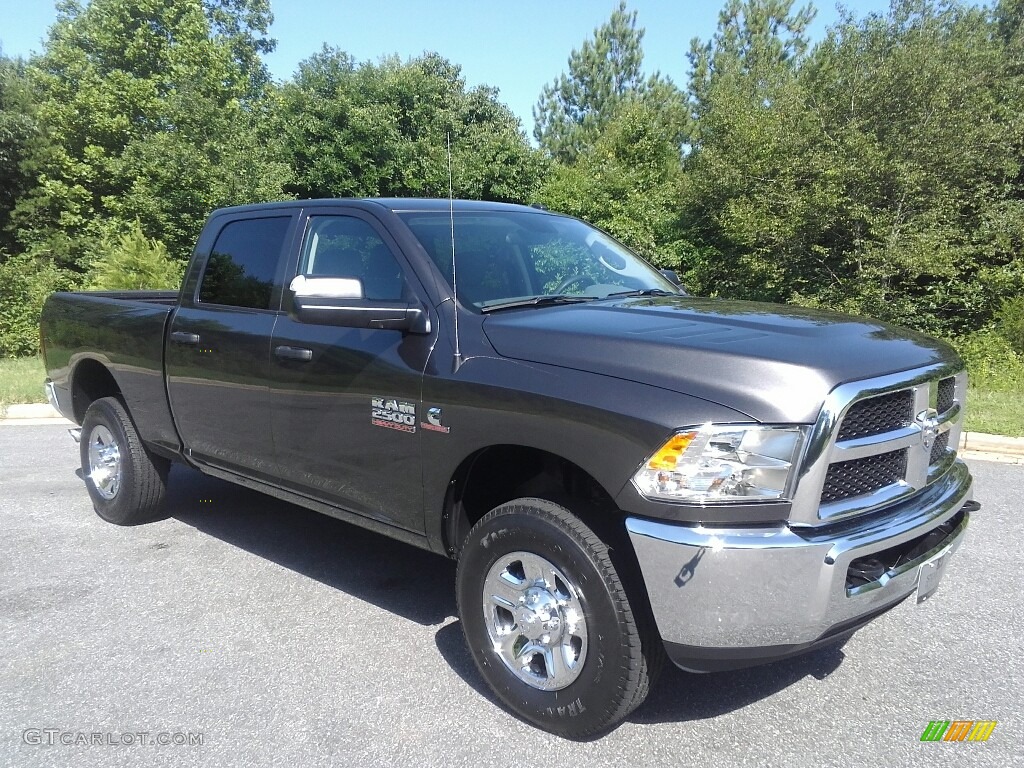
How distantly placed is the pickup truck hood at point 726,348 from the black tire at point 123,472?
3064 millimetres

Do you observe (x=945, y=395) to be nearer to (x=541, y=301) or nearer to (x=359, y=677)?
(x=541, y=301)

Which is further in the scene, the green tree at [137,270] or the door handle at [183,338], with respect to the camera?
the green tree at [137,270]

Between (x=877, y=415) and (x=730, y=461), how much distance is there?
23.8 inches

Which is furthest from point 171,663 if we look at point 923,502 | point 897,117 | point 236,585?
point 897,117

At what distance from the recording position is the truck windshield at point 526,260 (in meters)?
3.48

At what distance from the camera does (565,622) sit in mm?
2770

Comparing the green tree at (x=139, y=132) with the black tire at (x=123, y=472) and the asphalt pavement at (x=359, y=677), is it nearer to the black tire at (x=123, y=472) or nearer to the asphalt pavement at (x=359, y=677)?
the black tire at (x=123, y=472)

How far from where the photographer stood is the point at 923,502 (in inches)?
112

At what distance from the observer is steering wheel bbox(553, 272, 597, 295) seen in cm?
370

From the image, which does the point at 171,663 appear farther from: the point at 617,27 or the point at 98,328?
the point at 617,27

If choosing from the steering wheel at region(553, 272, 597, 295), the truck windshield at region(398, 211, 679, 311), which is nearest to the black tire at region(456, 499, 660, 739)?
the truck windshield at region(398, 211, 679, 311)

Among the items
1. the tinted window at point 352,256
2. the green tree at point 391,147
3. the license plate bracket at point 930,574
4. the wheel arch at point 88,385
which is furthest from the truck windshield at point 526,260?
the green tree at point 391,147

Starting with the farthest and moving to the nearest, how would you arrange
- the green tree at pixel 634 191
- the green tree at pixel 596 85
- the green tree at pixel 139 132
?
1. the green tree at pixel 596 85
2. the green tree at pixel 139 132
3. the green tree at pixel 634 191

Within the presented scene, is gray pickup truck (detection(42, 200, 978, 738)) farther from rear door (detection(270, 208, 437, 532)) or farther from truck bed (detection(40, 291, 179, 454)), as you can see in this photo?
truck bed (detection(40, 291, 179, 454))
